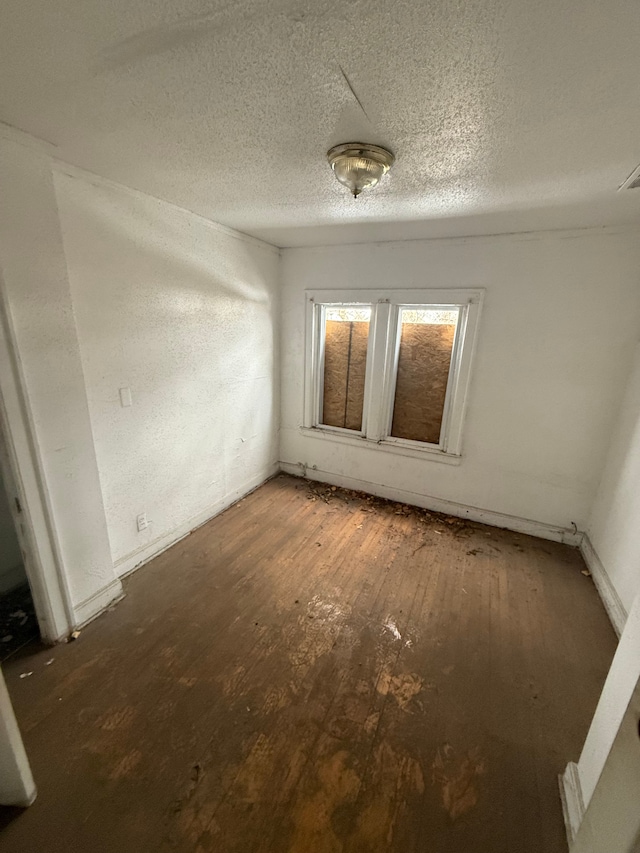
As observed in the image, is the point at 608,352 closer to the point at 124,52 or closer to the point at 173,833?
the point at 124,52

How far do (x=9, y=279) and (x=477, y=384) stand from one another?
123 inches

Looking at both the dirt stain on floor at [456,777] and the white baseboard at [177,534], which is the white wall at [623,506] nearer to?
the dirt stain on floor at [456,777]

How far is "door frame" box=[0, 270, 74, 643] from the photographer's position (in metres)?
1.49

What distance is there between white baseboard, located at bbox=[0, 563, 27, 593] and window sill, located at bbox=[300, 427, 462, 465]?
260 cm

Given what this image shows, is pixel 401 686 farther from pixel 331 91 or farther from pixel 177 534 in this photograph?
pixel 331 91

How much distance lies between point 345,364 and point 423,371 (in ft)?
2.67

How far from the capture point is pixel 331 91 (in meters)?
1.08

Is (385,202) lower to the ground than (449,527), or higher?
higher

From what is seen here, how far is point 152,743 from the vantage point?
1.41 meters

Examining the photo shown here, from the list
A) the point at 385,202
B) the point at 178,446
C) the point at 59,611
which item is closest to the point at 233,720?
the point at 59,611

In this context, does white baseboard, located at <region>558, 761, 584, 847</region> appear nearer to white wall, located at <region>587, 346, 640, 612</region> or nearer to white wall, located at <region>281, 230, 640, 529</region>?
white wall, located at <region>587, 346, 640, 612</region>

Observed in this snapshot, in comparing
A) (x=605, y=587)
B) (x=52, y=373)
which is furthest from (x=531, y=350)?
(x=52, y=373)

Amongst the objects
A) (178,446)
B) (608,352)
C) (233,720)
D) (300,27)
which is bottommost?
(233,720)

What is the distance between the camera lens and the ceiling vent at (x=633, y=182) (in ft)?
5.06
